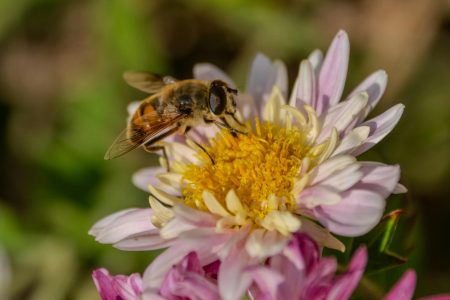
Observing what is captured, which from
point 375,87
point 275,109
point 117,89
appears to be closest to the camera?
point 375,87

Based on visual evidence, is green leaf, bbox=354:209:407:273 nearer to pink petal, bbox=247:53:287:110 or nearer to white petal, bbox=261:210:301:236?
white petal, bbox=261:210:301:236

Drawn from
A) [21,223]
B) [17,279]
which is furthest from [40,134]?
[17,279]

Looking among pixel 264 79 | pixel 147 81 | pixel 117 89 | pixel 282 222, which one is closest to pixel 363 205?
pixel 282 222

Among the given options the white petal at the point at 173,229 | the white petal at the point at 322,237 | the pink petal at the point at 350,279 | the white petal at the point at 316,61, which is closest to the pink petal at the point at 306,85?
the white petal at the point at 316,61

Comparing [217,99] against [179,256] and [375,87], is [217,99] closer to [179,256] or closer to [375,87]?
[375,87]

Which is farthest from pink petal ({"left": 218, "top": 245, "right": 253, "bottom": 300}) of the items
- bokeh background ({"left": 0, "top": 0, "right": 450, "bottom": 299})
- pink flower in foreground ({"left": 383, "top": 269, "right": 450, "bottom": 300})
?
bokeh background ({"left": 0, "top": 0, "right": 450, "bottom": 299})

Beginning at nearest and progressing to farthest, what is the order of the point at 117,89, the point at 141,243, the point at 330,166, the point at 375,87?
the point at 330,166 < the point at 141,243 < the point at 375,87 < the point at 117,89

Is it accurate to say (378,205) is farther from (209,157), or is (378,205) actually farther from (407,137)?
(407,137)
